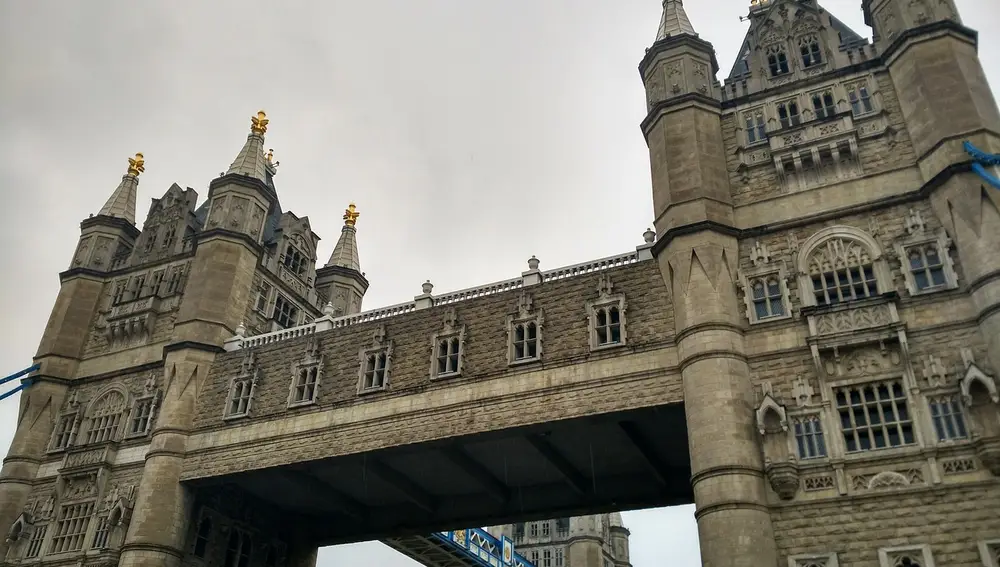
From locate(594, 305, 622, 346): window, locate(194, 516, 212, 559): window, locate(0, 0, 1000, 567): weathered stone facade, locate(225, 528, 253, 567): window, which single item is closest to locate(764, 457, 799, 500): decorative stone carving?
locate(0, 0, 1000, 567): weathered stone facade

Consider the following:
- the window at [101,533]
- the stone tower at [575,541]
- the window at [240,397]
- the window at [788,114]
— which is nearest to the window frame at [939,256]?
the window at [788,114]

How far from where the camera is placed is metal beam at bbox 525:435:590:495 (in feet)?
98.6

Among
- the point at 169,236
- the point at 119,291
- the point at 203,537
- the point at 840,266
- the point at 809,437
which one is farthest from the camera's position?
the point at 169,236

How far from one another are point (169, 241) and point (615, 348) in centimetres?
2680

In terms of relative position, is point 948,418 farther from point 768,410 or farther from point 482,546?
point 482,546

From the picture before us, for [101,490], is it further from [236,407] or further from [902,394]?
[902,394]

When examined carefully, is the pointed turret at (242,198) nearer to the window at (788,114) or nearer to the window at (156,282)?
the window at (156,282)

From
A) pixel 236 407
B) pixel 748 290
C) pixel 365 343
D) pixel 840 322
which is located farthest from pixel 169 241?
pixel 840 322

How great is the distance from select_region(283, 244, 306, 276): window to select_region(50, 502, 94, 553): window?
15.9 m

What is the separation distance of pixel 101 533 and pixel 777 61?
34.2m

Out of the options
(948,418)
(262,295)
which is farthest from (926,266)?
(262,295)

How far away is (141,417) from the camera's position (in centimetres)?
3719

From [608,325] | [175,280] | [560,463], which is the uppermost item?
[175,280]

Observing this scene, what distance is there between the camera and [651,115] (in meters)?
32.1
